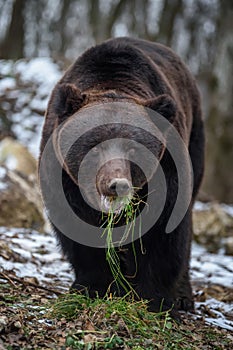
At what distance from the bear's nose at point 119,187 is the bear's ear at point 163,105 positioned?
108cm

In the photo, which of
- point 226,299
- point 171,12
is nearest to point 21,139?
point 226,299

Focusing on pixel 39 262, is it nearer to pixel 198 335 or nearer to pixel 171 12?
pixel 198 335

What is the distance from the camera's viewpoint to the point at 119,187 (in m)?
3.89

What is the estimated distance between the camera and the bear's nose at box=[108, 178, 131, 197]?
3.89 meters

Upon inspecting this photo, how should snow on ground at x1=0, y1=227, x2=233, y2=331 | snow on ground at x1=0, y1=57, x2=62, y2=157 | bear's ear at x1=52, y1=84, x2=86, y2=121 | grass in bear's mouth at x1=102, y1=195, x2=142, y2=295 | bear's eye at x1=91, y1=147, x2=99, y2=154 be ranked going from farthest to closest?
A: snow on ground at x1=0, y1=57, x2=62, y2=157
snow on ground at x1=0, y1=227, x2=233, y2=331
bear's ear at x1=52, y1=84, x2=86, y2=121
bear's eye at x1=91, y1=147, x2=99, y2=154
grass in bear's mouth at x1=102, y1=195, x2=142, y2=295

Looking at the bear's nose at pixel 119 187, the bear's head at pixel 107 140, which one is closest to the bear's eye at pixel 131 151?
the bear's head at pixel 107 140

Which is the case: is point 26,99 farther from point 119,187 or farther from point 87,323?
point 87,323

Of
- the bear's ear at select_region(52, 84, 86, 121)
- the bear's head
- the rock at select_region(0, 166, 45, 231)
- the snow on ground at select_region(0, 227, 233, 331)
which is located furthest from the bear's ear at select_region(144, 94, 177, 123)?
the rock at select_region(0, 166, 45, 231)

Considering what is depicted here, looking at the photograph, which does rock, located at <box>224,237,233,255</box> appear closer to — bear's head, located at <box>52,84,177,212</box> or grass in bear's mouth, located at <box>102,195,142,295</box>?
grass in bear's mouth, located at <box>102,195,142,295</box>

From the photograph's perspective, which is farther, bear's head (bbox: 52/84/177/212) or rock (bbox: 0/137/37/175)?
rock (bbox: 0/137/37/175)

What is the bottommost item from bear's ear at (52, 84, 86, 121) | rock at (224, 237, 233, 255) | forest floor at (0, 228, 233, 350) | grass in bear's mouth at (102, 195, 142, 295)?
rock at (224, 237, 233, 255)

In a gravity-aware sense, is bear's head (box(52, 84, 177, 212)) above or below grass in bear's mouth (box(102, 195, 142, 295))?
above

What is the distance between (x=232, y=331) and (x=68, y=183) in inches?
69.0

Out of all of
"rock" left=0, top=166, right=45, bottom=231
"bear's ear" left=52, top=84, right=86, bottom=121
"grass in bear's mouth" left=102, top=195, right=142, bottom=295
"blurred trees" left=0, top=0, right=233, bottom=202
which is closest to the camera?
"grass in bear's mouth" left=102, top=195, right=142, bottom=295
